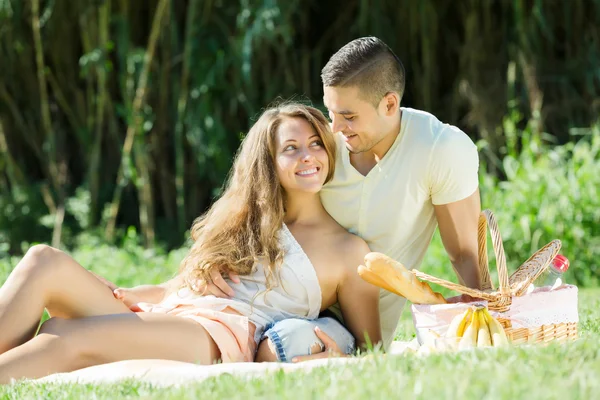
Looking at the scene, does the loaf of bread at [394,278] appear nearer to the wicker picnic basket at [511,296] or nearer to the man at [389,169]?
the wicker picnic basket at [511,296]

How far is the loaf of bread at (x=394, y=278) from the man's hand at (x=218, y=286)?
0.53 metres

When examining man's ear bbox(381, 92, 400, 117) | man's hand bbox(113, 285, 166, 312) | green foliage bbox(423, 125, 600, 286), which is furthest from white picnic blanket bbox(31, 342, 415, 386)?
green foliage bbox(423, 125, 600, 286)

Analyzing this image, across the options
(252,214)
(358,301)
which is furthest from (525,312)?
(252,214)

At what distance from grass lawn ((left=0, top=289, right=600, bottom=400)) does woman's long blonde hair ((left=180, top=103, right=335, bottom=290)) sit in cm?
87

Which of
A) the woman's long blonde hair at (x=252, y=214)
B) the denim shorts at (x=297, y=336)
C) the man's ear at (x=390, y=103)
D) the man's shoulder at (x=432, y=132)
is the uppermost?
the man's ear at (x=390, y=103)

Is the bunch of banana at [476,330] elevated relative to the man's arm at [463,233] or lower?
lower

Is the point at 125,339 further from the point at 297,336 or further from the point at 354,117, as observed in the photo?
the point at 354,117

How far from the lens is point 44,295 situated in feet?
11.2

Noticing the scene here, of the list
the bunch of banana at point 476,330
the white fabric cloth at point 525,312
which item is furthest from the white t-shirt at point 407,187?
the bunch of banana at point 476,330

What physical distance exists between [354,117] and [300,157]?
10.5 inches

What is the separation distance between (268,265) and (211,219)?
397 millimetres

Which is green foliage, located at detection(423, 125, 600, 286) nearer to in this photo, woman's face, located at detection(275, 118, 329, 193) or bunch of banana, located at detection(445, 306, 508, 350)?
woman's face, located at detection(275, 118, 329, 193)

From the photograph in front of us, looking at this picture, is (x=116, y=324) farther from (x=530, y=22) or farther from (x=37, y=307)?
(x=530, y=22)

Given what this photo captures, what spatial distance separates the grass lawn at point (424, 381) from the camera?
2248 mm
